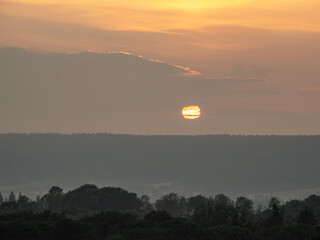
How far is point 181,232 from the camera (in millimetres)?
195000

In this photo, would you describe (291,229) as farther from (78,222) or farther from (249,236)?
(78,222)

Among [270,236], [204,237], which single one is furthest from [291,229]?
[204,237]

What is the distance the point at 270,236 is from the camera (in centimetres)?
19975

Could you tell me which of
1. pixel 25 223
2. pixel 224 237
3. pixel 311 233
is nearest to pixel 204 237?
pixel 224 237

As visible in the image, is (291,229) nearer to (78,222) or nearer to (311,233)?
(311,233)

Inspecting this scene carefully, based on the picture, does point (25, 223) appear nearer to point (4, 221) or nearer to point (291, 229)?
point (4, 221)

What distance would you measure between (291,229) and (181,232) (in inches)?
753

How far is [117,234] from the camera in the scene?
197 metres

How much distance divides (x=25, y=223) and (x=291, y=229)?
45.1m

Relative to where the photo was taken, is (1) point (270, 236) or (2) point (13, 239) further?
(1) point (270, 236)

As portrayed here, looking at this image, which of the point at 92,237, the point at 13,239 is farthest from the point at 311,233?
the point at 13,239

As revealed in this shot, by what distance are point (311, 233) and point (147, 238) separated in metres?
27.2

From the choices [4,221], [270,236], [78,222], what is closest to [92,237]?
[78,222]

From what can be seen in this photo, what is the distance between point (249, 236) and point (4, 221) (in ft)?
137
